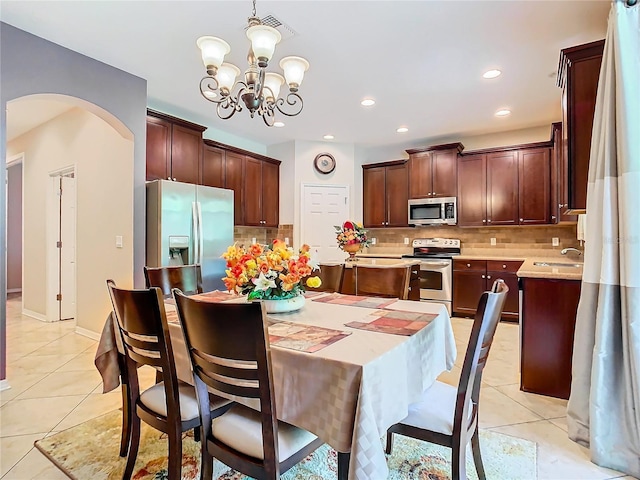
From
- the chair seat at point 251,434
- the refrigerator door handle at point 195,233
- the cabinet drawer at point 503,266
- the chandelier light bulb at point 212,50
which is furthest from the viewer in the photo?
the cabinet drawer at point 503,266

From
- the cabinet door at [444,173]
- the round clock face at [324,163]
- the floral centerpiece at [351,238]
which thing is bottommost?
the floral centerpiece at [351,238]

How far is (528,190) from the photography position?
4.88 metres

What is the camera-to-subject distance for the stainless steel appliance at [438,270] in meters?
5.08

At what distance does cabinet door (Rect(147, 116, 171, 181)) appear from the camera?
3.88 metres

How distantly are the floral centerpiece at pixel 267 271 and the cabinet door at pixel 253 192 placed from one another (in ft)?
12.2

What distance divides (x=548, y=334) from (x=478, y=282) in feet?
8.11

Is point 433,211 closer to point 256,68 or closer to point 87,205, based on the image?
point 256,68

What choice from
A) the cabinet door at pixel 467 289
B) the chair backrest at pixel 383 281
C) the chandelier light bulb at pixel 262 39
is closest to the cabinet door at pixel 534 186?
the cabinet door at pixel 467 289

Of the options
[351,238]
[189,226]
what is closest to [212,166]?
[189,226]

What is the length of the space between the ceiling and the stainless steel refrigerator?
44.0 inches

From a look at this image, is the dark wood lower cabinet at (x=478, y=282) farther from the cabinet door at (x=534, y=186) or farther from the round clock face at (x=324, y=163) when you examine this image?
the round clock face at (x=324, y=163)

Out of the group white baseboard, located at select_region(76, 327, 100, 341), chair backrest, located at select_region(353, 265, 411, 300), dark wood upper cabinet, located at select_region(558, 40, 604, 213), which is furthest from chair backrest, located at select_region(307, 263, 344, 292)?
white baseboard, located at select_region(76, 327, 100, 341)

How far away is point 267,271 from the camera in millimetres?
1688

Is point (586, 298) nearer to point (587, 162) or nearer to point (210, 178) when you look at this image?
point (587, 162)
